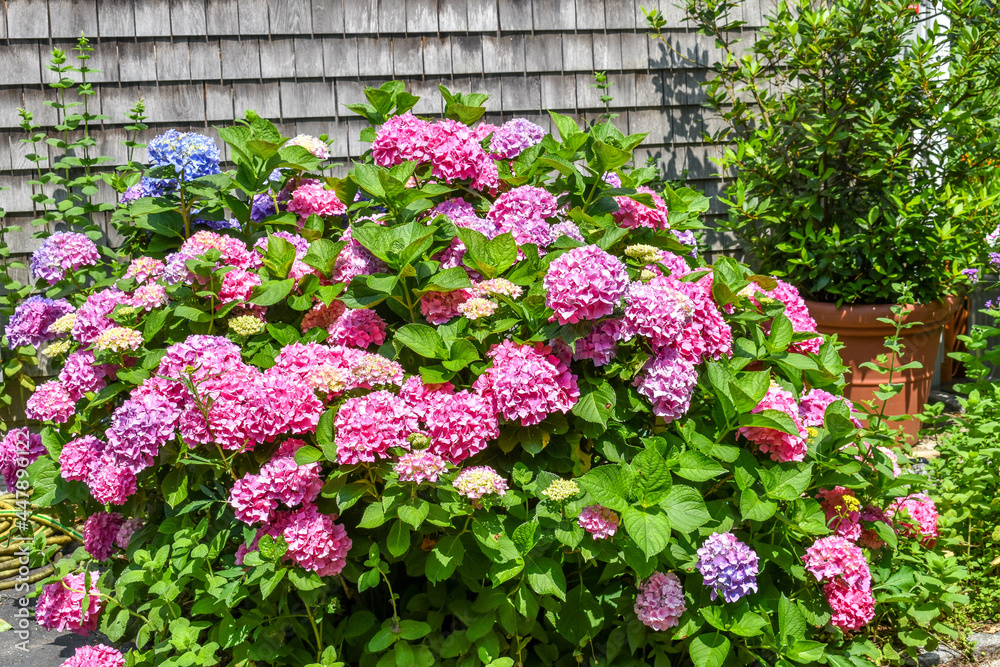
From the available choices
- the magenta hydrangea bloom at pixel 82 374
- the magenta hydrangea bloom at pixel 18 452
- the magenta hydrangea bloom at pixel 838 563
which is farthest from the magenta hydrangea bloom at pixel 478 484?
the magenta hydrangea bloom at pixel 18 452

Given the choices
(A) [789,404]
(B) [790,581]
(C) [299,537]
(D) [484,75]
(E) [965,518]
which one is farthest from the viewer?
(D) [484,75]

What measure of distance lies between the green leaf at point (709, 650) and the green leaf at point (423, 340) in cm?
79

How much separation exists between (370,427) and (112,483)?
660 mm

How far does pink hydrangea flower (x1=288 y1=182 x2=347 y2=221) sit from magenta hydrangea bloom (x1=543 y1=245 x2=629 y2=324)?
2.59 feet

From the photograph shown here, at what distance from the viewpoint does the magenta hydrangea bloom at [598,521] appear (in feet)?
5.06

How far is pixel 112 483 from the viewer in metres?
1.75

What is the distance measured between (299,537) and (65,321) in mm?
960

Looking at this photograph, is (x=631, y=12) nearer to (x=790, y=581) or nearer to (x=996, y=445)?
(x=996, y=445)

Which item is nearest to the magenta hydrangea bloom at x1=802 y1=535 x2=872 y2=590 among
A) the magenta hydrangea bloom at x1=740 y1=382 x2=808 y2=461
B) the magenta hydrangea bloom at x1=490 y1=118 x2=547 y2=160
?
the magenta hydrangea bloom at x1=740 y1=382 x2=808 y2=461

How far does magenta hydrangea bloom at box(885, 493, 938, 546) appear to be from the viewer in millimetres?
2104

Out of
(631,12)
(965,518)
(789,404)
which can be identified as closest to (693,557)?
(789,404)

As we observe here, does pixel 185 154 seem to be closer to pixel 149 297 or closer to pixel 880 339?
pixel 149 297

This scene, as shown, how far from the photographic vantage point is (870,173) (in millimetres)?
3357

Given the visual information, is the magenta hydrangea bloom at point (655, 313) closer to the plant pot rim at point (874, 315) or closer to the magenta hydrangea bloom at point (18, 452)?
the magenta hydrangea bloom at point (18, 452)
